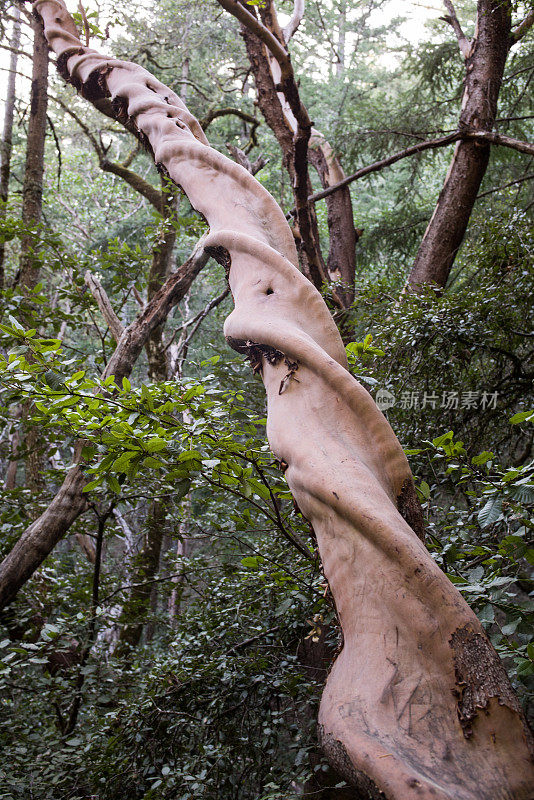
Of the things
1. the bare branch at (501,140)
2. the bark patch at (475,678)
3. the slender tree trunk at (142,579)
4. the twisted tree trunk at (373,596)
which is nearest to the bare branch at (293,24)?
the bare branch at (501,140)

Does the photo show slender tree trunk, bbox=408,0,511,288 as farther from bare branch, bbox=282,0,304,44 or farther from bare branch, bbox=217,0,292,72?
bare branch, bbox=217,0,292,72

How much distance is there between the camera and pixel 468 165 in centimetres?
417

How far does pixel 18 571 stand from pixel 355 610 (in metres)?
2.25

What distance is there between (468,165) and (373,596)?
4136 millimetres

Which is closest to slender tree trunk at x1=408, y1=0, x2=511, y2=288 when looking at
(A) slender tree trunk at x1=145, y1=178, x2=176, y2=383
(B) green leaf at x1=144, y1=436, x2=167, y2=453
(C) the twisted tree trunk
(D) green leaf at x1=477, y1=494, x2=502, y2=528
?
(A) slender tree trunk at x1=145, y1=178, x2=176, y2=383

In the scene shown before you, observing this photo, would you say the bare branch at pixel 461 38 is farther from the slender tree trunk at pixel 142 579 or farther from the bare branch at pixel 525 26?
the slender tree trunk at pixel 142 579

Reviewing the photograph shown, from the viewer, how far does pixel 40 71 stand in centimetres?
422

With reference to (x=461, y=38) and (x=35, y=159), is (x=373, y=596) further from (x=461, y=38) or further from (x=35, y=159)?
(x=461, y=38)

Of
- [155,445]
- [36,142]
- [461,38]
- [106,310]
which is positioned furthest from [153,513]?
[461,38]

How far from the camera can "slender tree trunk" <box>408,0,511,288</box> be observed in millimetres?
4195

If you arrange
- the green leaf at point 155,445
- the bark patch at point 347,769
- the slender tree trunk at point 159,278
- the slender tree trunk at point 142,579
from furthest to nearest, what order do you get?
the slender tree trunk at point 159,278 < the slender tree trunk at point 142,579 < the green leaf at point 155,445 < the bark patch at point 347,769

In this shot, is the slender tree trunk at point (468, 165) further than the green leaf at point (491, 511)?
Yes

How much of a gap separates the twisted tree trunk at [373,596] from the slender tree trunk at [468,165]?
334cm

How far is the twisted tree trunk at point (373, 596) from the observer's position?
67 cm
